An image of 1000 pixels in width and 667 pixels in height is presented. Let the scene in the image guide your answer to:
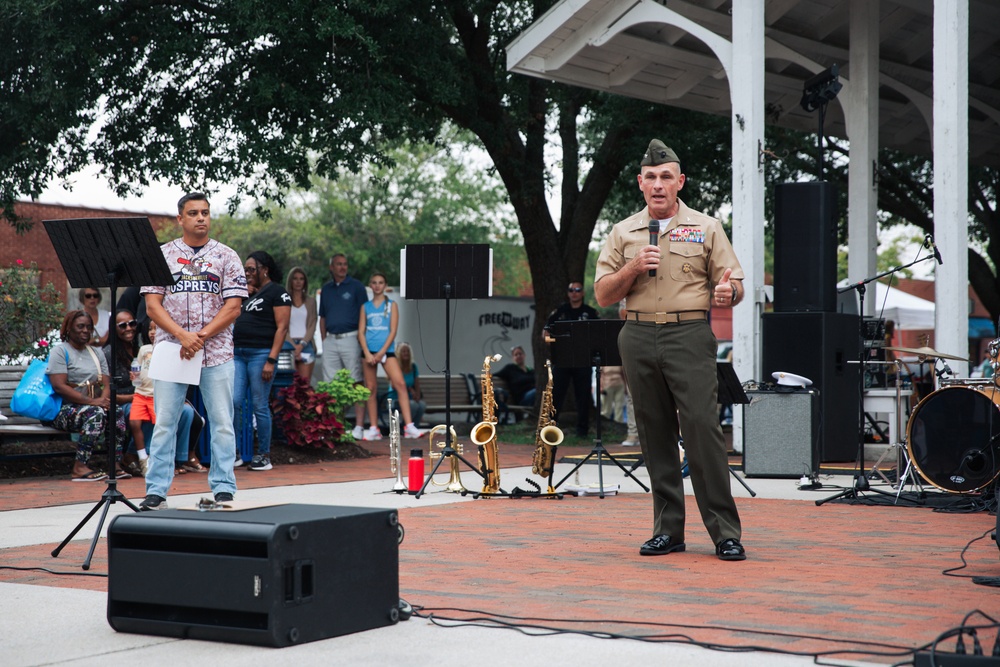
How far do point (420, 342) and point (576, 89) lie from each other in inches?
241

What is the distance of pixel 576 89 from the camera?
1745 centimetres

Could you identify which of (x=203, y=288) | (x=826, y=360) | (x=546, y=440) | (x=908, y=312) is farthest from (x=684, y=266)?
(x=908, y=312)

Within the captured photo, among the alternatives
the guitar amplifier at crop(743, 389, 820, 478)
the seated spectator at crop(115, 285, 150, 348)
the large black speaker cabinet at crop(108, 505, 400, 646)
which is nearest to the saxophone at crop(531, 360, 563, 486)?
the guitar amplifier at crop(743, 389, 820, 478)

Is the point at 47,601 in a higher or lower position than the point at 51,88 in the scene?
lower

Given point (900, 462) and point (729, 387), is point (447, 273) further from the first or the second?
point (900, 462)

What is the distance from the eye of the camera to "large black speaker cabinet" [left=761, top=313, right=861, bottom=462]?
1105 centimetres

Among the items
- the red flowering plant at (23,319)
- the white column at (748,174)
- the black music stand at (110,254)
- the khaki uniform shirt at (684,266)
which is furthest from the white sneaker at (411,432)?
the khaki uniform shirt at (684,266)

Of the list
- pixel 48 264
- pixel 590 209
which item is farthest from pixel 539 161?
pixel 48 264

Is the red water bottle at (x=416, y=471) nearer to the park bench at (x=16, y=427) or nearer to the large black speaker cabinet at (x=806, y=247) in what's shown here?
the park bench at (x=16, y=427)

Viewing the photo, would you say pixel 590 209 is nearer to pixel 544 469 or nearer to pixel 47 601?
pixel 544 469

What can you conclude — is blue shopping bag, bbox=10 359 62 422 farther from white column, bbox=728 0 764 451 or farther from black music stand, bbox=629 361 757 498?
white column, bbox=728 0 764 451

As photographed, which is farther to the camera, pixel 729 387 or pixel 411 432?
pixel 411 432

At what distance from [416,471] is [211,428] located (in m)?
2.03

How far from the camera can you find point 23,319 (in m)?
12.0
